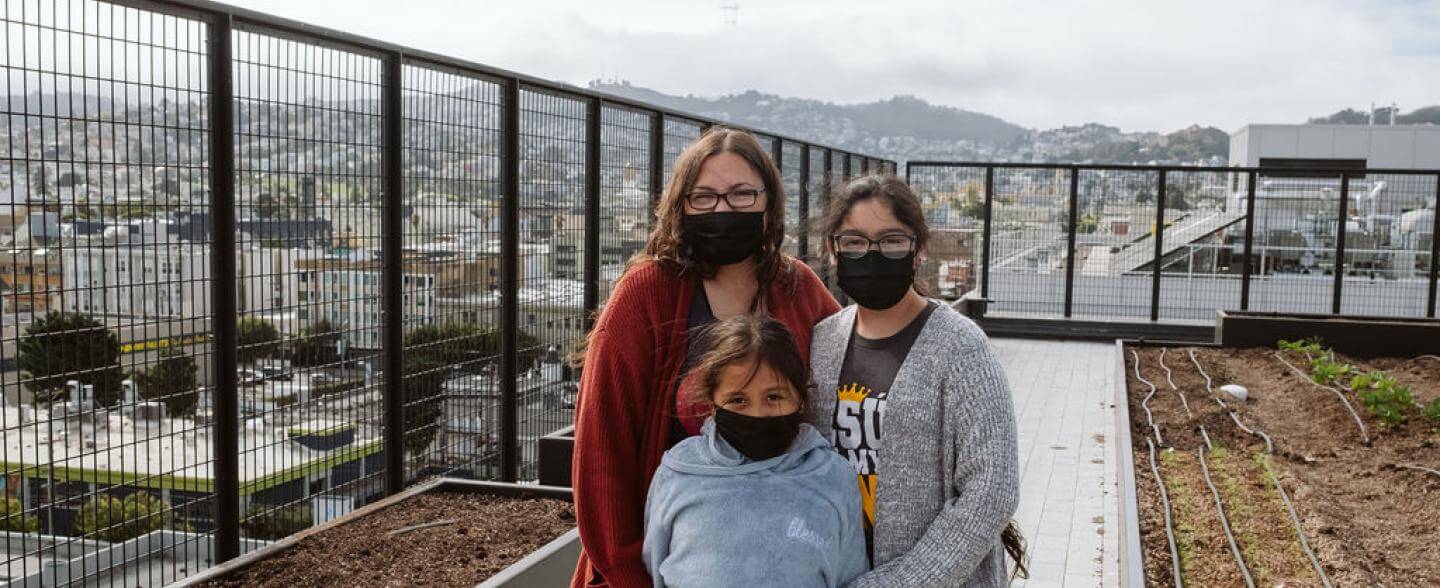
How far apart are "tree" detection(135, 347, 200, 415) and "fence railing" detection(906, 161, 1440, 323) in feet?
36.5

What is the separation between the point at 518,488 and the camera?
17.5 feet

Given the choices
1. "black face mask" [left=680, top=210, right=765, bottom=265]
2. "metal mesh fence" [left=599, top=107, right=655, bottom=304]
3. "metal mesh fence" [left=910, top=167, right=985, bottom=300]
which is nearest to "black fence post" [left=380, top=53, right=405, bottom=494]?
"metal mesh fence" [left=599, top=107, right=655, bottom=304]

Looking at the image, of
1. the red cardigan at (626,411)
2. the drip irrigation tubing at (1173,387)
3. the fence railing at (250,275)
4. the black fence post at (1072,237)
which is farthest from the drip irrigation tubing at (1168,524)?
the black fence post at (1072,237)

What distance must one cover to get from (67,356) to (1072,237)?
14.3 meters

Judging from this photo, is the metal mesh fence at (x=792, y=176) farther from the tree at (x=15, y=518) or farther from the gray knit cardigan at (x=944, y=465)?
the gray knit cardigan at (x=944, y=465)

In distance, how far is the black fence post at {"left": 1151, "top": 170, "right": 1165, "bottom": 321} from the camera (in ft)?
50.4

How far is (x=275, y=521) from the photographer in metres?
4.43

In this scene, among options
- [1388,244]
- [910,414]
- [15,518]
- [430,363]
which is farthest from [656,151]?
[1388,244]

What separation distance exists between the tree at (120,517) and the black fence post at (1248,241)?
13.9 m

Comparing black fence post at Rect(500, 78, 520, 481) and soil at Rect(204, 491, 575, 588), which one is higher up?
black fence post at Rect(500, 78, 520, 481)

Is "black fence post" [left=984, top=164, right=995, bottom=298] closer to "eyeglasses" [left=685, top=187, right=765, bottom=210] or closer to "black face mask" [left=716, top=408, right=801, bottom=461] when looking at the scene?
"eyeglasses" [left=685, top=187, right=765, bottom=210]

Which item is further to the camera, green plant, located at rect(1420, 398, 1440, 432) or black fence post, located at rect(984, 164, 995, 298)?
black fence post, located at rect(984, 164, 995, 298)

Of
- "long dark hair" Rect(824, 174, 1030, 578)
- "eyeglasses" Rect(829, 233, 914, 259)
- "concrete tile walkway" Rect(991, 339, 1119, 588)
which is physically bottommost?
"concrete tile walkway" Rect(991, 339, 1119, 588)

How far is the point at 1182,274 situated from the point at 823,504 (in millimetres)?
14275
